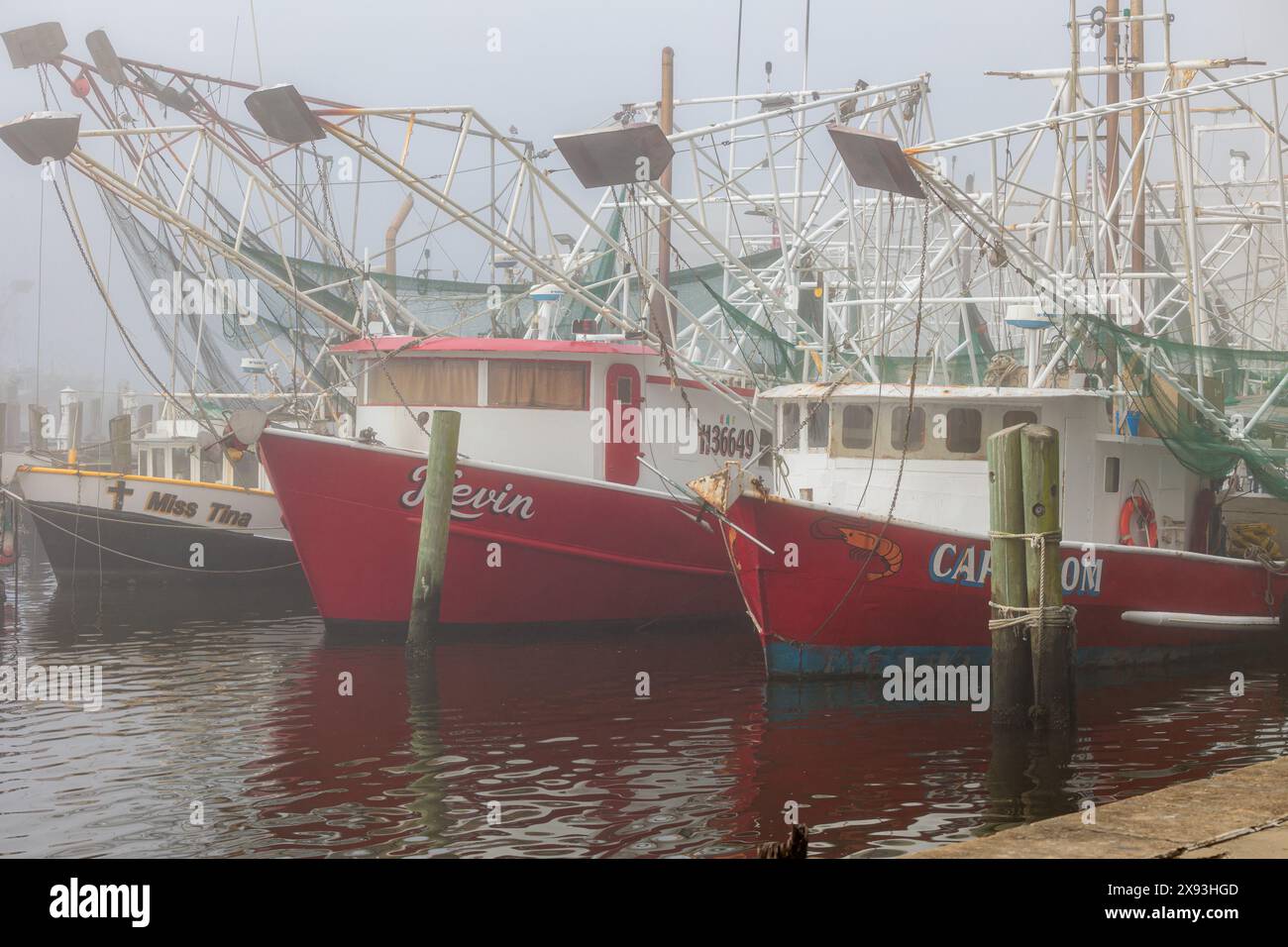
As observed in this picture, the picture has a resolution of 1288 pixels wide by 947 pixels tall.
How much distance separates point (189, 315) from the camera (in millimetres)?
21828

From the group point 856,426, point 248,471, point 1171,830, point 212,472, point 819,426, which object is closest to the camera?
point 1171,830

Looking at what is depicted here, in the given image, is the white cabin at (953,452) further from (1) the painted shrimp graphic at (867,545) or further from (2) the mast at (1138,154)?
(2) the mast at (1138,154)

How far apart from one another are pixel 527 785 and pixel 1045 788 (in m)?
3.75

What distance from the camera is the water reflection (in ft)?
30.3

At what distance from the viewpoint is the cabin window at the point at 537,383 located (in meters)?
18.5

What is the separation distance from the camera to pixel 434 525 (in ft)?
53.9

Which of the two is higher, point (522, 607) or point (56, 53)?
point (56, 53)

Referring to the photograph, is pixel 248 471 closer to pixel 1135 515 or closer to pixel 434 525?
pixel 434 525

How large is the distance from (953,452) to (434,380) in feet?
22.9

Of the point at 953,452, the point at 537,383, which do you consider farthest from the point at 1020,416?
the point at 537,383

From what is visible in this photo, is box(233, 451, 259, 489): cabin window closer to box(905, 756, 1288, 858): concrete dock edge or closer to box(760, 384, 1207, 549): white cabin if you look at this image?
box(760, 384, 1207, 549): white cabin
